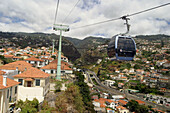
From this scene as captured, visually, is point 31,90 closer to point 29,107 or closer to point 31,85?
point 31,85

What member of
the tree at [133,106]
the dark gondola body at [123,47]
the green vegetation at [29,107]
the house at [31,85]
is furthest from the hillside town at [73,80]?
the dark gondola body at [123,47]

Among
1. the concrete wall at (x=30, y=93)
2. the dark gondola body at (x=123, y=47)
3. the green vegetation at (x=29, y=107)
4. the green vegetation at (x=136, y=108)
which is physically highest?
the dark gondola body at (x=123, y=47)

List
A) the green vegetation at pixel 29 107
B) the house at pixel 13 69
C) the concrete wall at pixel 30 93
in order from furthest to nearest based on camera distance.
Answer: the house at pixel 13 69 < the concrete wall at pixel 30 93 < the green vegetation at pixel 29 107

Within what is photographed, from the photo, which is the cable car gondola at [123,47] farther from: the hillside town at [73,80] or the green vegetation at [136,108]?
the green vegetation at [136,108]

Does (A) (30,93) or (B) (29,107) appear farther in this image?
(A) (30,93)

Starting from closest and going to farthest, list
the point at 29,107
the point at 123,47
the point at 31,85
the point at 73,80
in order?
the point at 123,47 < the point at 29,107 < the point at 31,85 < the point at 73,80

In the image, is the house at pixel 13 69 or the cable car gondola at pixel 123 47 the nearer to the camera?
the cable car gondola at pixel 123 47

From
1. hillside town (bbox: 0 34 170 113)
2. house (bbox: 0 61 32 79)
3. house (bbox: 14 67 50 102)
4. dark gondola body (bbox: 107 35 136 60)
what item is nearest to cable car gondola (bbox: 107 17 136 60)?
dark gondola body (bbox: 107 35 136 60)

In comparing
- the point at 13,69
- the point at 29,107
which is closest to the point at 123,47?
the point at 29,107
